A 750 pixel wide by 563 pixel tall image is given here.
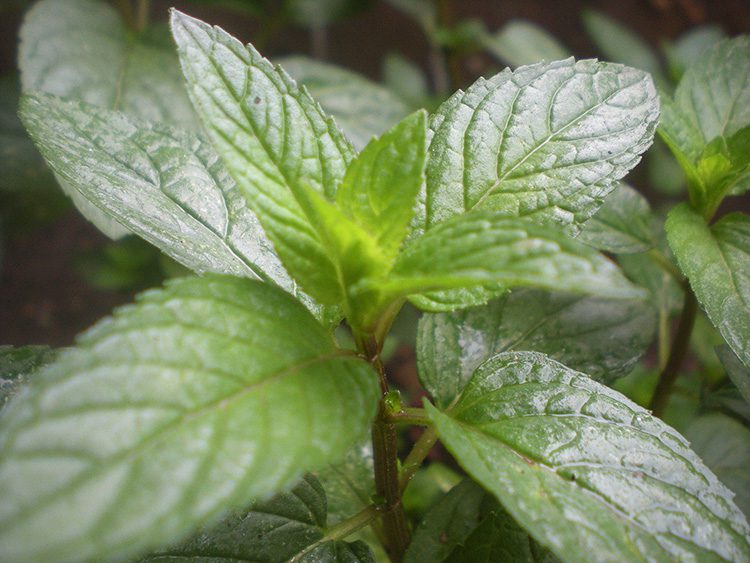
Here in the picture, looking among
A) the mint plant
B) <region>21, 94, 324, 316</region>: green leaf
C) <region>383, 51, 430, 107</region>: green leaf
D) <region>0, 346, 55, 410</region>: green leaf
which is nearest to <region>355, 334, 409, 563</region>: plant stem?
the mint plant

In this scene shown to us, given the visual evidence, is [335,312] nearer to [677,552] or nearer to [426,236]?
[426,236]

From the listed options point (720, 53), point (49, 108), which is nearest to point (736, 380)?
point (720, 53)

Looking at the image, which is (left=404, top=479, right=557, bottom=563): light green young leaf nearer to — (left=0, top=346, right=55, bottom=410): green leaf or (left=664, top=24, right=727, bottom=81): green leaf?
(left=0, top=346, right=55, bottom=410): green leaf

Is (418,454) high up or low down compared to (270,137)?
down

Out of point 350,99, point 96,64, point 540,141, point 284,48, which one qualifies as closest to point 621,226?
point 540,141

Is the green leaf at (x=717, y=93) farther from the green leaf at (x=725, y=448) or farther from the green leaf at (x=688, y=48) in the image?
the green leaf at (x=688, y=48)

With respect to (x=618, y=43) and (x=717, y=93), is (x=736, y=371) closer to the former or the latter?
(x=717, y=93)

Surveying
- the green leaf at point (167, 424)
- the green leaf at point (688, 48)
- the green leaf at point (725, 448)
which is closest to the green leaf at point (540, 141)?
the green leaf at point (167, 424)
